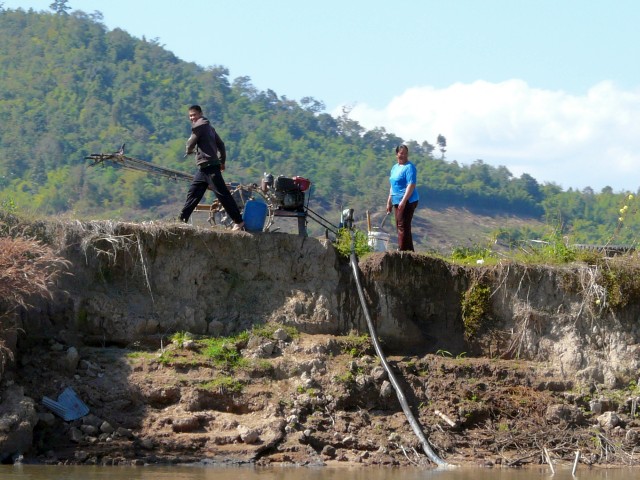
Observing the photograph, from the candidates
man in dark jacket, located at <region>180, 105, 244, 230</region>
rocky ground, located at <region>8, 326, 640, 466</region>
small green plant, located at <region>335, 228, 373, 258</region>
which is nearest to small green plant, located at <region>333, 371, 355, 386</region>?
rocky ground, located at <region>8, 326, 640, 466</region>

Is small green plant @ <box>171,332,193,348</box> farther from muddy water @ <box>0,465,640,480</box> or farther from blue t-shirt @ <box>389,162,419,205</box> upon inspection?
blue t-shirt @ <box>389,162,419,205</box>

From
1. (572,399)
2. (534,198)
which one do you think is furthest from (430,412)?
(534,198)

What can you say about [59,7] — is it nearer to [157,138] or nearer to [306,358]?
[157,138]

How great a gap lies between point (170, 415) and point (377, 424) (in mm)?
2208

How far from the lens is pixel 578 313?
47.9 ft

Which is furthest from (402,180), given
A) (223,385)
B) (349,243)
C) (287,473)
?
(287,473)

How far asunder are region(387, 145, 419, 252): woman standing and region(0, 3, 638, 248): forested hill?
74.2 feet

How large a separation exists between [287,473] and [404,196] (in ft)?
14.3

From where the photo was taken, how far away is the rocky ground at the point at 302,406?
12.1 metres

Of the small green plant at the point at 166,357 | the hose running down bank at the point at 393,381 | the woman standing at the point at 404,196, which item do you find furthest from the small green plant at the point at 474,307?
the small green plant at the point at 166,357

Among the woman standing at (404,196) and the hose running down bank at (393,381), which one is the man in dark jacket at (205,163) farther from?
the woman standing at (404,196)

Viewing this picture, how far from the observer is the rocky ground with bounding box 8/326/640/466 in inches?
477

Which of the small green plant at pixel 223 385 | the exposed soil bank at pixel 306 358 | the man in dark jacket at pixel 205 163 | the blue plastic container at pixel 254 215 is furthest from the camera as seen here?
the blue plastic container at pixel 254 215

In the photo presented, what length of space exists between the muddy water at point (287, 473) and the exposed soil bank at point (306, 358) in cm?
30
